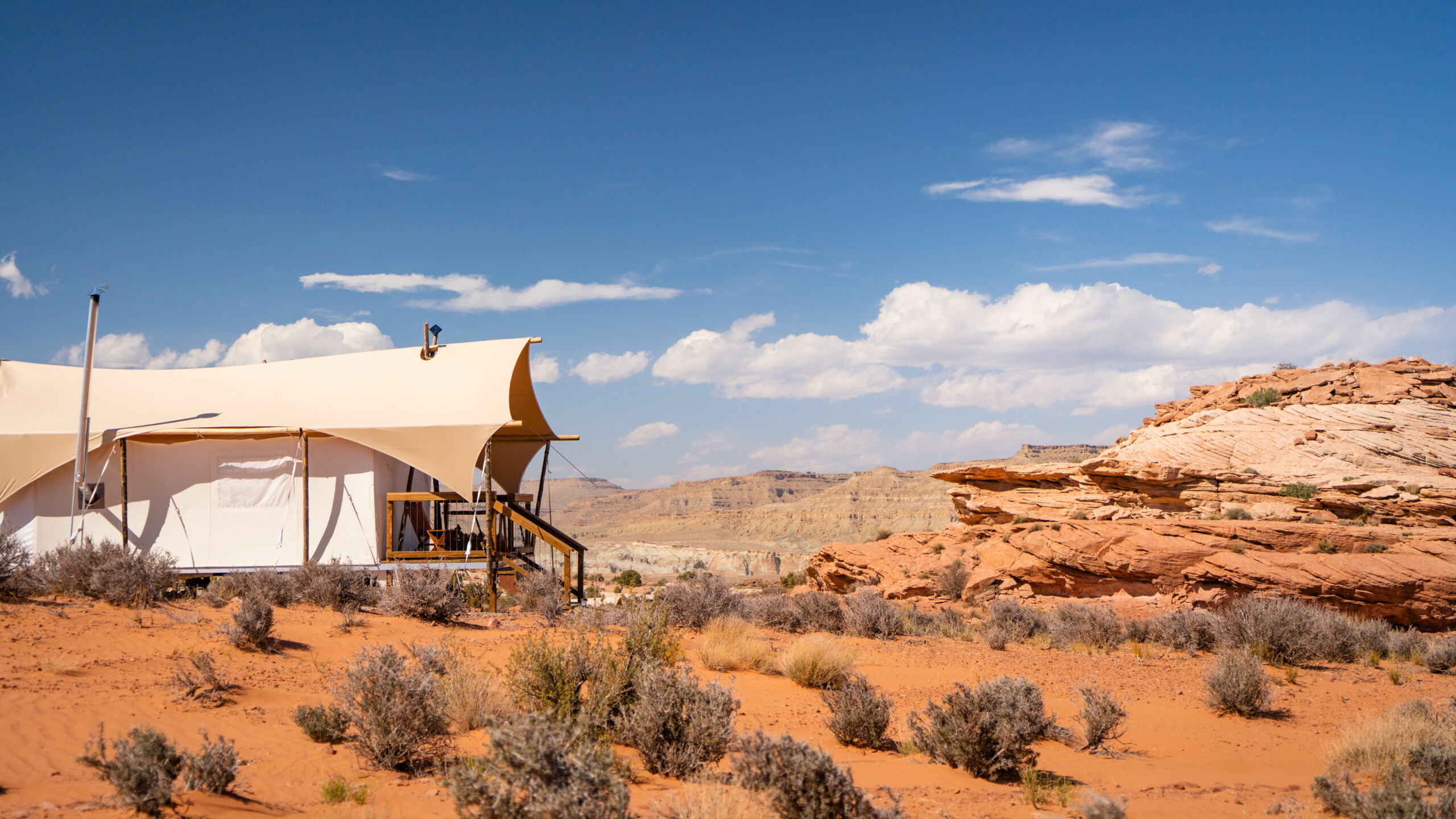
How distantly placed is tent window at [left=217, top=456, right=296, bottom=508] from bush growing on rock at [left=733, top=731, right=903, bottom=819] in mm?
12378

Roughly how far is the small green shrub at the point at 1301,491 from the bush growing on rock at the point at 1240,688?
1018 cm

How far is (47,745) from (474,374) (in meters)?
10.7

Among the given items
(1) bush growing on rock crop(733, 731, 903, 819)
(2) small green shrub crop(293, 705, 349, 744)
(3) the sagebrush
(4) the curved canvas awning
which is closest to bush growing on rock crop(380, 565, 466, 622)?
(4) the curved canvas awning

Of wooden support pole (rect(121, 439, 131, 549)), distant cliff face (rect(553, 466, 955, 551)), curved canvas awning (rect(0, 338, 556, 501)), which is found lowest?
distant cliff face (rect(553, 466, 955, 551))

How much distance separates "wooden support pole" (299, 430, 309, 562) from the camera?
520 inches

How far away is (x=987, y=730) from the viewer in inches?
230

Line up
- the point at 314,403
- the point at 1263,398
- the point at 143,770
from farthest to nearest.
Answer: the point at 1263,398, the point at 314,403, the point at 143,770

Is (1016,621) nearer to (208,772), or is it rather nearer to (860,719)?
(860,719)

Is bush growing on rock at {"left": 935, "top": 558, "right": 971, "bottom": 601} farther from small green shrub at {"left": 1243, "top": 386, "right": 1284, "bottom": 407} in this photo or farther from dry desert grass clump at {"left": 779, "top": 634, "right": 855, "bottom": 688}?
small green shrub at {"left": 1243, "top": 386, "right": 1284, "bottom": 407}

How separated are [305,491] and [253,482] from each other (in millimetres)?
1054

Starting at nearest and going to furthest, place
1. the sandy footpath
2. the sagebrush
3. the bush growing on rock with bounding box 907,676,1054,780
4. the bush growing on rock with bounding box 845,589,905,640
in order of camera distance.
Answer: the sandy footpath
the sagebrush
the bush growing on rock with bounding box 907,676,1054,780
the bush growing on rock with bounding box 845,589,905,640

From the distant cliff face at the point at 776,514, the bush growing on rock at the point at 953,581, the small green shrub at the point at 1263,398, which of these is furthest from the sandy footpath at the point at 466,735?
the distant cliff face at the point at 776,514

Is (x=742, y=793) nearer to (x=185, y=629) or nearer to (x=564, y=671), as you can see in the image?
(x=564, y=671)

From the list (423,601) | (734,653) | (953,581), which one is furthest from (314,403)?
(953,581)
